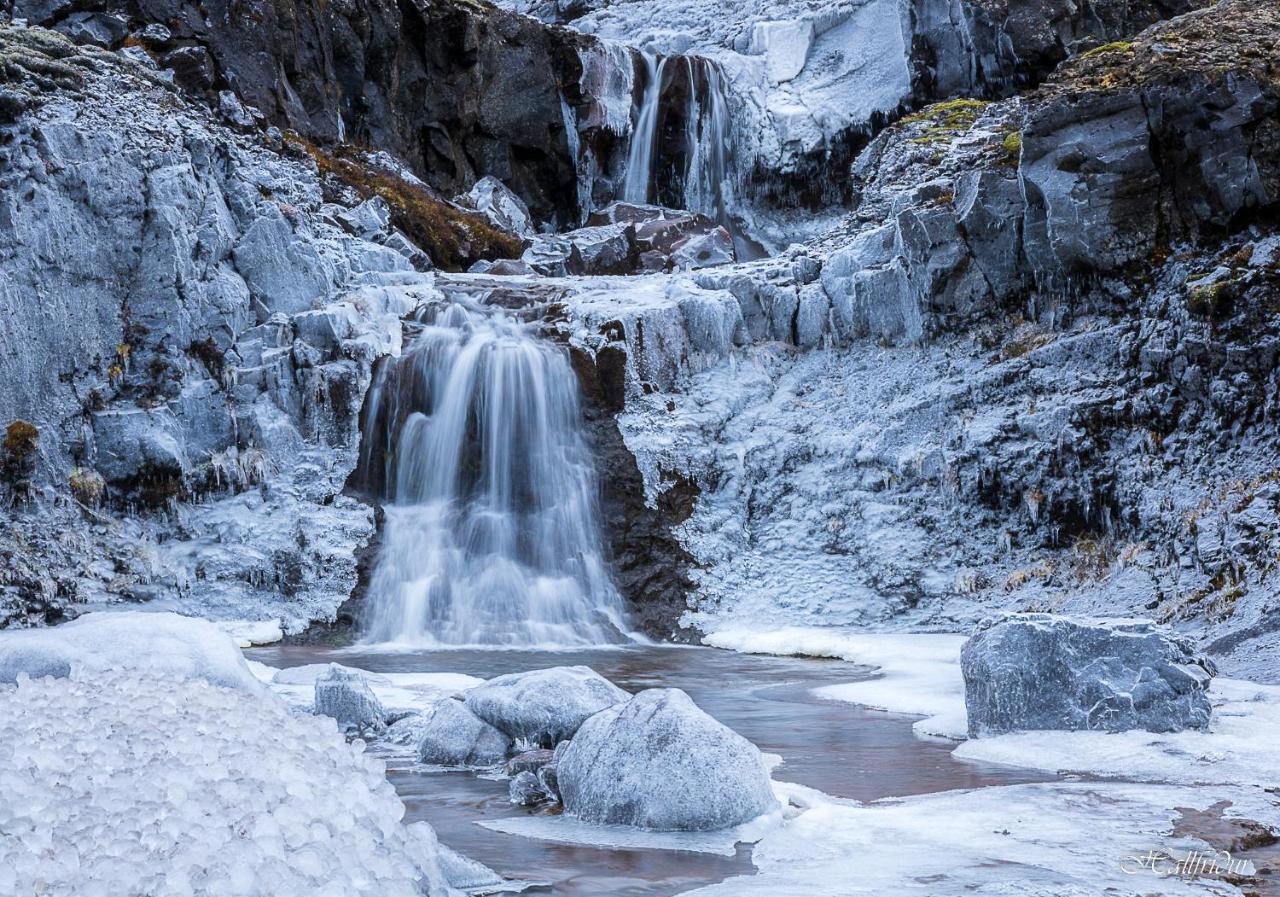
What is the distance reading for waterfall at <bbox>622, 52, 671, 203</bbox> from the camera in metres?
27.5

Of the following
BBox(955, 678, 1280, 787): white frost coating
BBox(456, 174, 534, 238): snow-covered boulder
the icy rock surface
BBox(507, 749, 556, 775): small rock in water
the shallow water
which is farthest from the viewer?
BBox(456, 174, 534, 238): snow-covered boulder

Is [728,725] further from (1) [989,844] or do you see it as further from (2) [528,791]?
(1) [989,844]

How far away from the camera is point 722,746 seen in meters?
5.06

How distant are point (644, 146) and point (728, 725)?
863 inches

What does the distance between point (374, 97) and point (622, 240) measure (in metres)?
7.53

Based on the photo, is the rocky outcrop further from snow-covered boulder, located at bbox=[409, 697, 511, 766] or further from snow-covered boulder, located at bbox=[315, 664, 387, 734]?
snow-covered boulder, located at bbox=[409, 697, 511, 766]

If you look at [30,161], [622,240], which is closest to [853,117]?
[622,240]

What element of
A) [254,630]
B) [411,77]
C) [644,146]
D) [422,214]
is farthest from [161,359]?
[644,146]

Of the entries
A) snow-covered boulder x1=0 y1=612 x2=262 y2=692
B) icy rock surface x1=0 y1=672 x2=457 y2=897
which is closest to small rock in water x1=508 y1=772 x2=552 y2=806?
icy rock surface x1=0 y1=672 x2=457 y2=897

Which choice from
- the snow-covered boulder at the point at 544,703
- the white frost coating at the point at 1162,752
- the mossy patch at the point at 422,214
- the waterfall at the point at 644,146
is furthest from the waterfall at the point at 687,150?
the white frost coating at the point at 1162,752

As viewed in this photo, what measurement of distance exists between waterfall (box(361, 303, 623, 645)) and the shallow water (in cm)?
160

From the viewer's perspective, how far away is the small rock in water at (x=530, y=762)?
5812mm

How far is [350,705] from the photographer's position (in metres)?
7.44

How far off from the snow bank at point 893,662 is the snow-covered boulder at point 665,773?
102 inches
